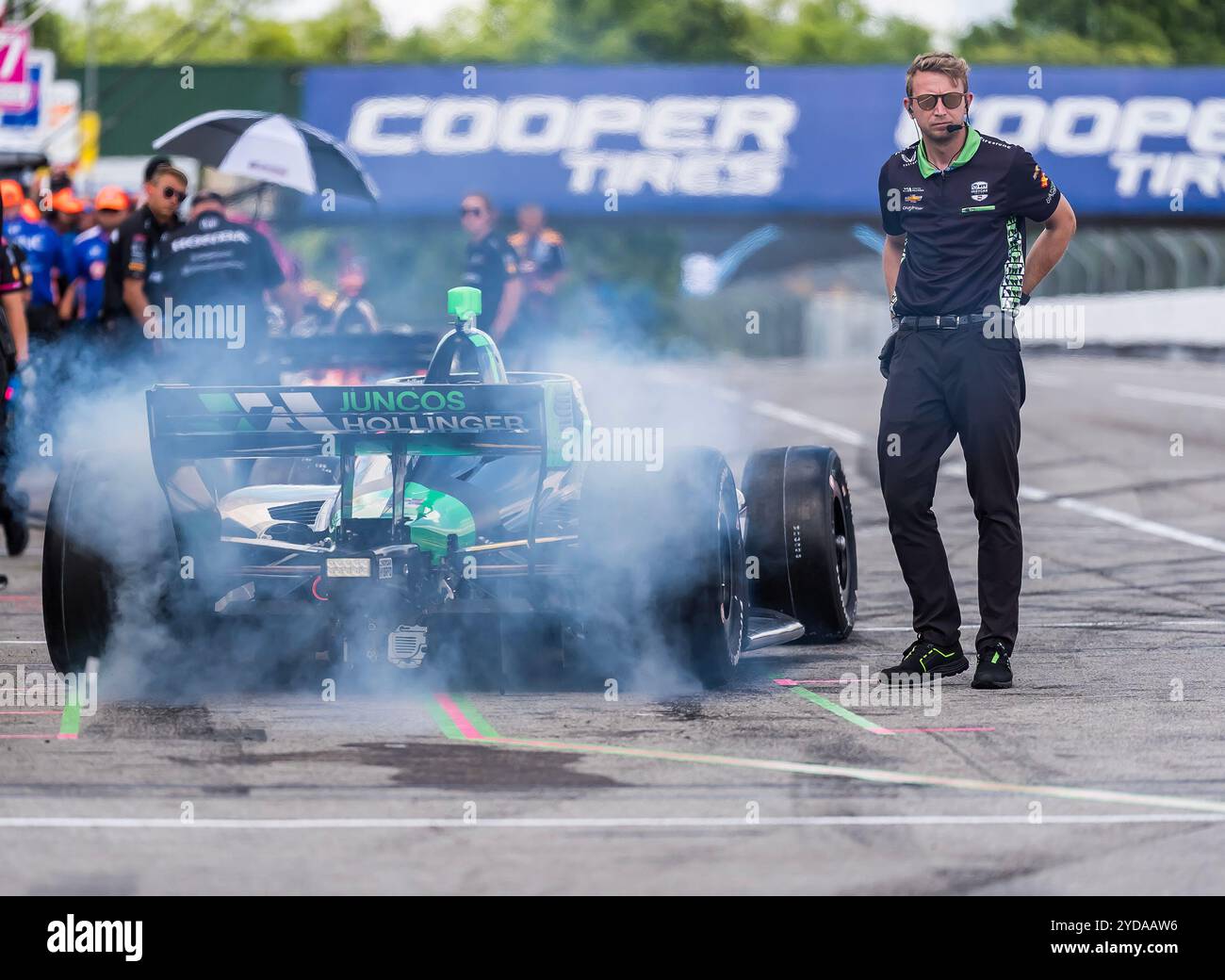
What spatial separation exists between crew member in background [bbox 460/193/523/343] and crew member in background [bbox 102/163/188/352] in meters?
2.08

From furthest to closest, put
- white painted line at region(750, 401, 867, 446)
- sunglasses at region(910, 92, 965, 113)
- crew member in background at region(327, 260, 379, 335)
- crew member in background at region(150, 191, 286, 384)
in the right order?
white painted line at region(750, 401, 867, 446) → crew member in background at region(327, 260, 379, 335) → crew member in background at region(150, 191, 286, 384) → sunglasses at region(910, 92, 965, 113)

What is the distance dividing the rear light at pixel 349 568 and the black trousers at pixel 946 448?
1.74 metres

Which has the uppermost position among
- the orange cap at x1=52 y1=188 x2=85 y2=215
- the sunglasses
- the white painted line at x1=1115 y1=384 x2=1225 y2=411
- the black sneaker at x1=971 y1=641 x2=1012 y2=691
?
the orange cap at x1=52 y1=188 x2=85 y2=215

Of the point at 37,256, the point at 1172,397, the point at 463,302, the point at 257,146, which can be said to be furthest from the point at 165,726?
the point at 1172,397

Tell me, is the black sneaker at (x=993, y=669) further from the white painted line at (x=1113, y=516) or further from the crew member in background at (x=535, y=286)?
Result: the crew member in background at (x=535, y=286)

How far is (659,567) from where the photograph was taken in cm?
666

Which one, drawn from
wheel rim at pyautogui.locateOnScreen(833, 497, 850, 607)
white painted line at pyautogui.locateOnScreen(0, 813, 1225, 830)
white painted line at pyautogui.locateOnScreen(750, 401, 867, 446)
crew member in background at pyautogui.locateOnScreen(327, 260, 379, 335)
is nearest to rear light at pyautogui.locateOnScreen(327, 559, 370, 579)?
white painted line at pyautogui.locateOnScreen(0, 813, 1225, 830)

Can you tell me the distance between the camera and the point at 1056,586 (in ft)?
34.1

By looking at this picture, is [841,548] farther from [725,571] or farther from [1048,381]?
[1048,381]

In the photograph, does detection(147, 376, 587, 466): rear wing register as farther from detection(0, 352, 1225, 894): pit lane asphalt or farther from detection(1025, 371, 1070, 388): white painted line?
detection(1025, 371, 1070, 388): white painted line

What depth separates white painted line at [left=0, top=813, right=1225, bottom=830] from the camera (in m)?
4.92

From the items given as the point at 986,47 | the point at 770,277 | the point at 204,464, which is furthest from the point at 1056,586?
the point at 986,47

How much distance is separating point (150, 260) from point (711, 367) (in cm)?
2487

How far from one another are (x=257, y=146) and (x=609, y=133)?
21.5 meters
